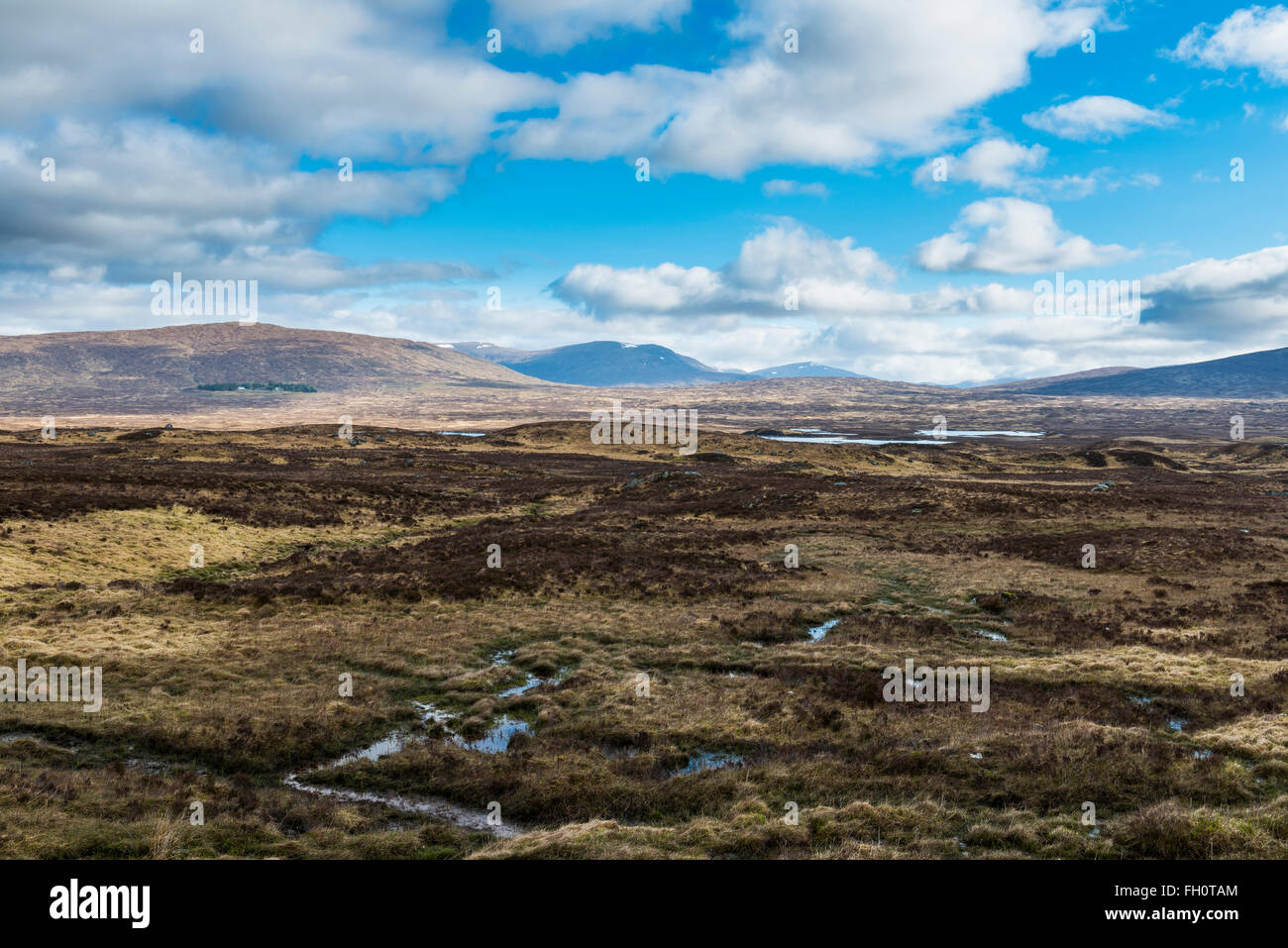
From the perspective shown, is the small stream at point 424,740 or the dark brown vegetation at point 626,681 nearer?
the dark brown vegetation at point 626,681

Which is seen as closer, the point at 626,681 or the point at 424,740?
the point at 424,740

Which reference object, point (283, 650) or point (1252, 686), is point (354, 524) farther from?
point (1252, 686)

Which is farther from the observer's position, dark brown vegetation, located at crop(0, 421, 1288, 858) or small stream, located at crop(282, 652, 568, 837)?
small stream, located at crop(282, 652, 568, 837)

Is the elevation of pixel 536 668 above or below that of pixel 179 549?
below

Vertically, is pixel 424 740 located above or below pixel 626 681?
below

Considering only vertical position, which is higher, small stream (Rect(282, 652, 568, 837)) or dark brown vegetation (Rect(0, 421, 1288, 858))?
dark brown vegetation (Rect(0, 421, 1288, 858))

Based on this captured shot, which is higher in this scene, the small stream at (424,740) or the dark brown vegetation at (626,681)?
the dark brown vegetation at (626,681)
